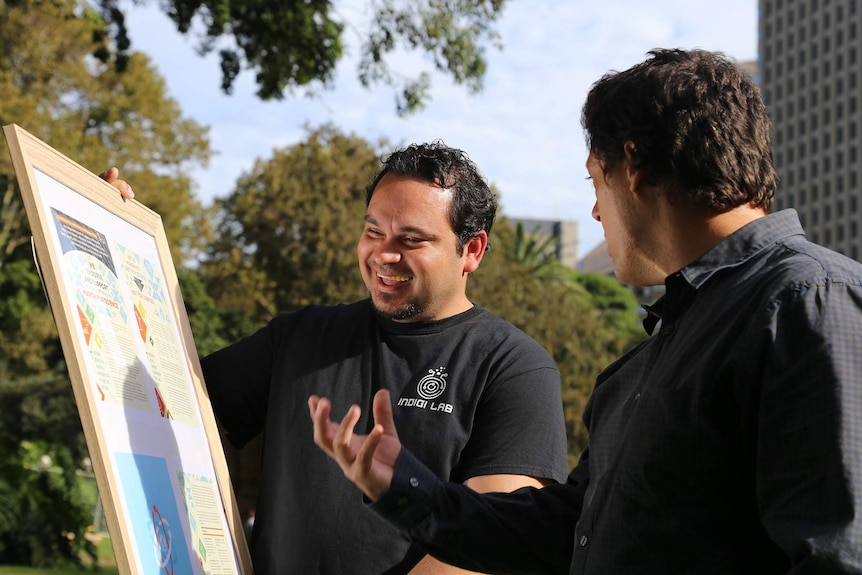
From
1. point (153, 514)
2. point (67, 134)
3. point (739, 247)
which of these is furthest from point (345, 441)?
point (67, 134)

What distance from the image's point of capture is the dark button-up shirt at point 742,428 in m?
1.89

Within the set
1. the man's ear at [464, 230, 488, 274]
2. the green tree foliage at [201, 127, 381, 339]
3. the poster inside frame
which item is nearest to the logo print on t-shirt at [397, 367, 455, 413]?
the man's ear at [464, 230, 488, 274]

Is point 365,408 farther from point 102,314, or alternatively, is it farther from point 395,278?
point 102,314

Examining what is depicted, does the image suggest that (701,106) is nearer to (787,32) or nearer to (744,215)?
(744,215)

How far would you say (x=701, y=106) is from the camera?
7.46 ft

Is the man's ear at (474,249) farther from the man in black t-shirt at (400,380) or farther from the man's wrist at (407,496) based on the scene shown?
the man's wrist at (407,496)

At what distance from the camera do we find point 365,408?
11.3 ft

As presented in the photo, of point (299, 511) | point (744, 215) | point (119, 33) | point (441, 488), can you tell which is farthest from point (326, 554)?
point (119, 33)

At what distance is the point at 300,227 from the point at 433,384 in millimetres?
28269

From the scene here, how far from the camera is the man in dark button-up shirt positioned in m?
1.92

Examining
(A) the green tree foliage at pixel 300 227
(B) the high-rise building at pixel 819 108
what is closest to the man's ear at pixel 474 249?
(A) the green tree foliage at pixel 300 227

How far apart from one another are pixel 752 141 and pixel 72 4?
35.5 feet

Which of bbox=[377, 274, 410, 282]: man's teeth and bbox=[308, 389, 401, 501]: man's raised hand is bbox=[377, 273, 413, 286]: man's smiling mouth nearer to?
bbox=[377, 274, 410, 282]: man's teeth

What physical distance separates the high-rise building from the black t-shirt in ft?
335
